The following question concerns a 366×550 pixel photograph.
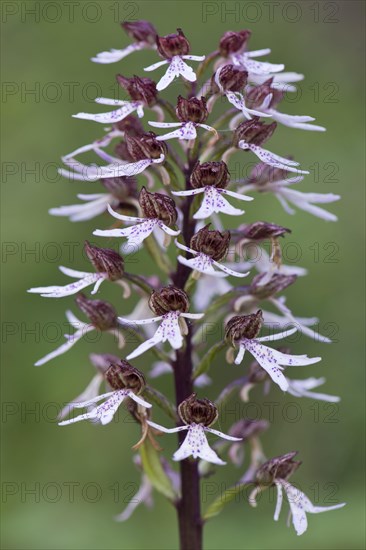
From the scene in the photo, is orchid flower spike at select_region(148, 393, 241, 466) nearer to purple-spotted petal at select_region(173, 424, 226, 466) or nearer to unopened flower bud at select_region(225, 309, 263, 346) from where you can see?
purple-spotted petal at select_region(173, 424, 226, 466)

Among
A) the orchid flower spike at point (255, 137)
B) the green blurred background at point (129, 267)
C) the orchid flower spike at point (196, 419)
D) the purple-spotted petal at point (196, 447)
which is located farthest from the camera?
the green blurred background at point (129, 267)

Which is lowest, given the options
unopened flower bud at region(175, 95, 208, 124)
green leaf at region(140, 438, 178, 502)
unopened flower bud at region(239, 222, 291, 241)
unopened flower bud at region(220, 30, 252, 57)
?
green leaf at region(140, 438, 178, 502)

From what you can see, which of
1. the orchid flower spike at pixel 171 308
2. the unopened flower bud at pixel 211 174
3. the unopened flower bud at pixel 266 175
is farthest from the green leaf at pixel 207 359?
the unopened flower bud at pixel 266 175

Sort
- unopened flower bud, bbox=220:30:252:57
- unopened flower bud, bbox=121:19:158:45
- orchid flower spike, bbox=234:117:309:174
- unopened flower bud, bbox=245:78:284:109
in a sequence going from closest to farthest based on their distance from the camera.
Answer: orchid flower spike, bbox=234:117:309:174
unopened flower bud, bbox=245:78:284:109
unopened flower bud, bbox=220:30:252:57
unopened flower bud, bbox=121:19:158:45

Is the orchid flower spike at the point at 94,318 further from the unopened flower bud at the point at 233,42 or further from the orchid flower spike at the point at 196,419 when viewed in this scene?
the unopened flower bud at the point at 233,42

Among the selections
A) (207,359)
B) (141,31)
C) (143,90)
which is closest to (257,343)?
(207,359)

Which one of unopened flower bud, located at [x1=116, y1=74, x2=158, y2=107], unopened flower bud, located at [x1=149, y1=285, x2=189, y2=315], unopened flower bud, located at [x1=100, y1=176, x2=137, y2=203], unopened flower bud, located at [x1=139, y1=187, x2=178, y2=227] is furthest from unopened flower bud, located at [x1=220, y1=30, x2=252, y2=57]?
unopened flower bud, located at [x1=149, y1=285, x2=189, y2=315]

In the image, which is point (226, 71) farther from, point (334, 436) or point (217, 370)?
point (217, 370)
